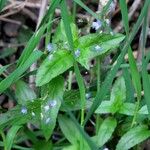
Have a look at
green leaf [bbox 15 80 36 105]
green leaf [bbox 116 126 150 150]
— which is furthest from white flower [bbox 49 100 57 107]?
green leaf [bbox 116 126 150 150]

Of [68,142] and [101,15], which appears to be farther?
[68,142]

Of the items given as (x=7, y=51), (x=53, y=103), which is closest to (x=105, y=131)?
(x=53, y=103)

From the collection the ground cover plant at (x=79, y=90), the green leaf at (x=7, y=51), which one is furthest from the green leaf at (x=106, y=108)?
the green leaf at (x=7, y=51)

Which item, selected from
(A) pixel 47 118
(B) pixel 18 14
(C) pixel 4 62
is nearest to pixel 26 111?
(A) pixel 47 118

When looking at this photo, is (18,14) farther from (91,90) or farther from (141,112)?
(141,112)

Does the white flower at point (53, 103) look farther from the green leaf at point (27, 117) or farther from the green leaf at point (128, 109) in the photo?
the green leaf at point (128, 109)
